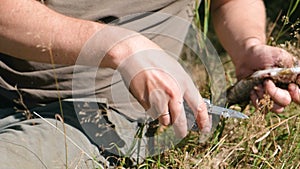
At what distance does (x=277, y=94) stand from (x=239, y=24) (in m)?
0.36

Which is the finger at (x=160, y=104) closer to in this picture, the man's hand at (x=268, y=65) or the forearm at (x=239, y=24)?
the man's hand at (x=268, y=65)

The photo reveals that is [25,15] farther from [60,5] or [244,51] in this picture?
[244,51]

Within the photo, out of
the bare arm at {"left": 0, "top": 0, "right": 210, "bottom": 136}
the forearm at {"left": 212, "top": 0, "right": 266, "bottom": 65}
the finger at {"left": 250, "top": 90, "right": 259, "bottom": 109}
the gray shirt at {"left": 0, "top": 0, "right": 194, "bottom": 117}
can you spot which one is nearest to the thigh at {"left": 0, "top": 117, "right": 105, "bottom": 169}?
the gray shirt at {"left": 0, "top": 0, "right": 194, "bottom": 117}

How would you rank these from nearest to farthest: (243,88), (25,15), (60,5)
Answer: (25,15) → (60,5) → (243,88)

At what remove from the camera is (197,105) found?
1.76 metres

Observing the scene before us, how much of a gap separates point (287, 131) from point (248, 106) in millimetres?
147

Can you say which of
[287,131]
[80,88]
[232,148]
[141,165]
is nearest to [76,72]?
[80,88]

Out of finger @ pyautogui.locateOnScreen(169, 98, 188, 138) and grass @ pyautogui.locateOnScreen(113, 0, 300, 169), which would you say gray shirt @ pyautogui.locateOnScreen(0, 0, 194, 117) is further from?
finger @ pyautogui.locateOnScreen(169, 98, 188, 138)

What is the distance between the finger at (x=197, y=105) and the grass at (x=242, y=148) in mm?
171

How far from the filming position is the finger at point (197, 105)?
1.76 metres

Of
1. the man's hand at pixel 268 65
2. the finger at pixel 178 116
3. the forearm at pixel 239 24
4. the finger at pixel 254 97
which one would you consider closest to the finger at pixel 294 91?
the man's hand at pixel 268 65

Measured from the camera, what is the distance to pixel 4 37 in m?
1.87

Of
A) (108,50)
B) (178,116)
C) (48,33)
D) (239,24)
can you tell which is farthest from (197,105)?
(239,24)

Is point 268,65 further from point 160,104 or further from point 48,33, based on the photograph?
point 48,33
